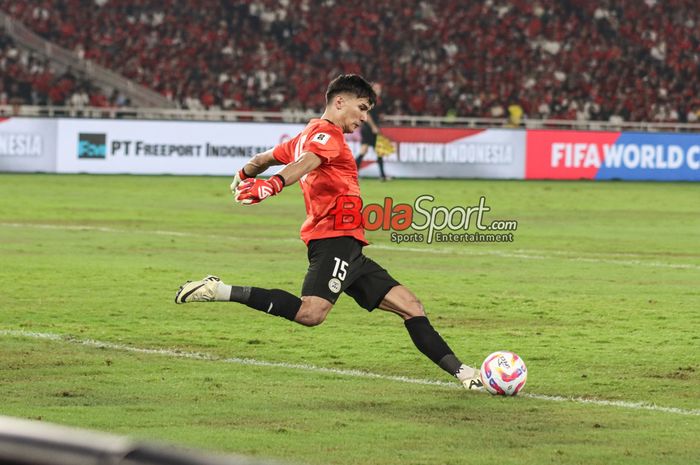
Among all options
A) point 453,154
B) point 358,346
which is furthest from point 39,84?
point 358,346

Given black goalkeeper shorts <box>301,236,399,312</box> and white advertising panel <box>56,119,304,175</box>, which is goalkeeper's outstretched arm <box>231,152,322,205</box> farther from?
white advertising panel <box>56,119,304,175</box>

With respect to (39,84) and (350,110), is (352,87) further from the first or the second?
(39,84)

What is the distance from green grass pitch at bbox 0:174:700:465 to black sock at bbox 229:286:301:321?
1.59 feet

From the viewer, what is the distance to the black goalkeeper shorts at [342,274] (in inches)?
304

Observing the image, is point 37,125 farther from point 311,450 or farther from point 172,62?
point 311,450

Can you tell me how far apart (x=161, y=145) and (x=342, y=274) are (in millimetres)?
27470

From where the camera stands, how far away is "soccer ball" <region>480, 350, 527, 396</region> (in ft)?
25.2

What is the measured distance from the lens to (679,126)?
39.6m

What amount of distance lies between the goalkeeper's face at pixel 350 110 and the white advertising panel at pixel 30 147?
2688 cm

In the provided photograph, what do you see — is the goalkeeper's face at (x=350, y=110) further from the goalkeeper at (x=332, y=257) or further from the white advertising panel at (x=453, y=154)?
the white advertising panel at (x=453, y=154)

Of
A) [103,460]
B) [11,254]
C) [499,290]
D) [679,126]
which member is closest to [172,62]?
[679,126]

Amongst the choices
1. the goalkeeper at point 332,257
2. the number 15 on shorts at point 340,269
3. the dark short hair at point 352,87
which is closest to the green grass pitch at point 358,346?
the goalkeeper at point 332,257

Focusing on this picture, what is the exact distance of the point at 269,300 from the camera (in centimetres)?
788

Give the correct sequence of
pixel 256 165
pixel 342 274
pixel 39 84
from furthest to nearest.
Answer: pixel 39 84, pixel 256 165, pixel 342 274
